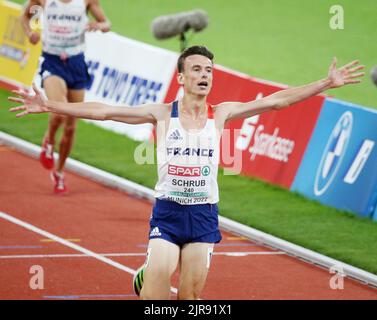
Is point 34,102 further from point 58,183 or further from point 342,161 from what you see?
point 342,161

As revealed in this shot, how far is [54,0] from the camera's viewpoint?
1539 centimetres

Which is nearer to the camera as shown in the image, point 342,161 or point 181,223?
point 181,223

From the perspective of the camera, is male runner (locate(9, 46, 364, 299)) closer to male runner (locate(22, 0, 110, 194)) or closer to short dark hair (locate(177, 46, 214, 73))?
short dark hair (locate(177, 46, 214, 73))

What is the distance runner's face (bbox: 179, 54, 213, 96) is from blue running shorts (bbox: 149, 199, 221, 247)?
972mm

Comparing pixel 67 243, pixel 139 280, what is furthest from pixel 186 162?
pixel 67 243

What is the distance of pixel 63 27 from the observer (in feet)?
50.2

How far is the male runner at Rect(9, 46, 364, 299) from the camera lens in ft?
→ 32.8

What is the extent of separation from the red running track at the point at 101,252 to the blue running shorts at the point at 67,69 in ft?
5.04

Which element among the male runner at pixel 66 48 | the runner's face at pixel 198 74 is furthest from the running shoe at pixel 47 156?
the runner's face at pixel 198 74

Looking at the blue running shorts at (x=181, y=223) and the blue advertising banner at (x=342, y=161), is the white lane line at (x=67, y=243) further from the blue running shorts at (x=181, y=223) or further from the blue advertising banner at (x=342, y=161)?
the blue advertising banner at (x=342, y=161)

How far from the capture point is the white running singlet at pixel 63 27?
1528 centimetres

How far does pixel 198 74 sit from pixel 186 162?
74 cm

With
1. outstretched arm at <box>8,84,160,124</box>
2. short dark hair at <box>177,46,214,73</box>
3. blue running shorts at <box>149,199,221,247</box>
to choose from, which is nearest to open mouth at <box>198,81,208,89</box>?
short dark hair at <box>177,46,214,73</box>
